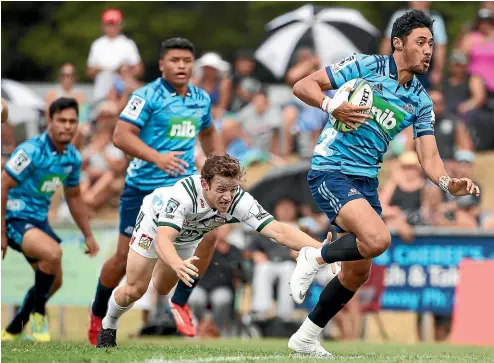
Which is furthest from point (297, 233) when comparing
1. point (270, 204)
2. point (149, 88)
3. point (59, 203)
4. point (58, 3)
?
→ point (58, 3)

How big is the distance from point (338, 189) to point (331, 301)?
949 mm

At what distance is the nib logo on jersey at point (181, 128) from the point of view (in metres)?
10.9

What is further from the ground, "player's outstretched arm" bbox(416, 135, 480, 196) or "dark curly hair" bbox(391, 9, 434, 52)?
"dark curly hair" bbox(391, 9, 434, 52)

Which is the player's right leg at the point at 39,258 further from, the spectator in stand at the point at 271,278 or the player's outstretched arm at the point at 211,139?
the spectator in stand at the point at 271,278

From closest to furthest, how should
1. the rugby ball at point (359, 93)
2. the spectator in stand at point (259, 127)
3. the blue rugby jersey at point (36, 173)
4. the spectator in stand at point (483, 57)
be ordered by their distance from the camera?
the rugby ball at point (359, 93) → the blue rugby jersey at point (36, 173) → the spectator in stand at point (483, 57) → the spectator in stand at point (259, 127)

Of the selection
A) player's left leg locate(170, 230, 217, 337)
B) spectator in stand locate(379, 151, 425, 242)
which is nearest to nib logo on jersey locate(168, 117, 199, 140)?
player's left leg locate(170, 230, 217, 337)

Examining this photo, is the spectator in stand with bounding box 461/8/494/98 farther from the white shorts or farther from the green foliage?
the green foliage

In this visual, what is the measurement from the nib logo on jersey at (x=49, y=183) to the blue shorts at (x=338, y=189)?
11.8 ft

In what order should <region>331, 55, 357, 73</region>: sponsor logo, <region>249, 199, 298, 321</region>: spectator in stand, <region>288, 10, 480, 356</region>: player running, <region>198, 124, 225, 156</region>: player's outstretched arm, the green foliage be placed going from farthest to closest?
the green foliage < <region>249, 199, 298, 321</region>: spectator in stand < <region>198, 124, 225, 156</region>: player's outstretched arm < <region>331, 55, 357, 73</region>: sponsor logo < <region>288, 10, 480, 356</region>: player running

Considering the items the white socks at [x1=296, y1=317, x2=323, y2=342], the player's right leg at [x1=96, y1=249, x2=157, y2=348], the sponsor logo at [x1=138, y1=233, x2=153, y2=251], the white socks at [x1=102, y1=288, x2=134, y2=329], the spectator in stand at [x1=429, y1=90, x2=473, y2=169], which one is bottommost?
the white socks at [x1=296, y1=317, x2=323, y2=342]

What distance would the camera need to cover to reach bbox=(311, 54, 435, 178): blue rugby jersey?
29.7 feet

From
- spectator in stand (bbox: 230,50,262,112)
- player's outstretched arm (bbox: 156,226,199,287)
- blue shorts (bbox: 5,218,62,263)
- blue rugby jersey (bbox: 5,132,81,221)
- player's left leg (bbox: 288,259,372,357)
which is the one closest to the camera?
player's outstretched arm (bbox: 156,226,199,287)

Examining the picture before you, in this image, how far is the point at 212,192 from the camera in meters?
8.82

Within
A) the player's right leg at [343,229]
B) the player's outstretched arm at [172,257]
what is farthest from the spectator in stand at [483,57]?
the player's outstretched arm at [172,257]
